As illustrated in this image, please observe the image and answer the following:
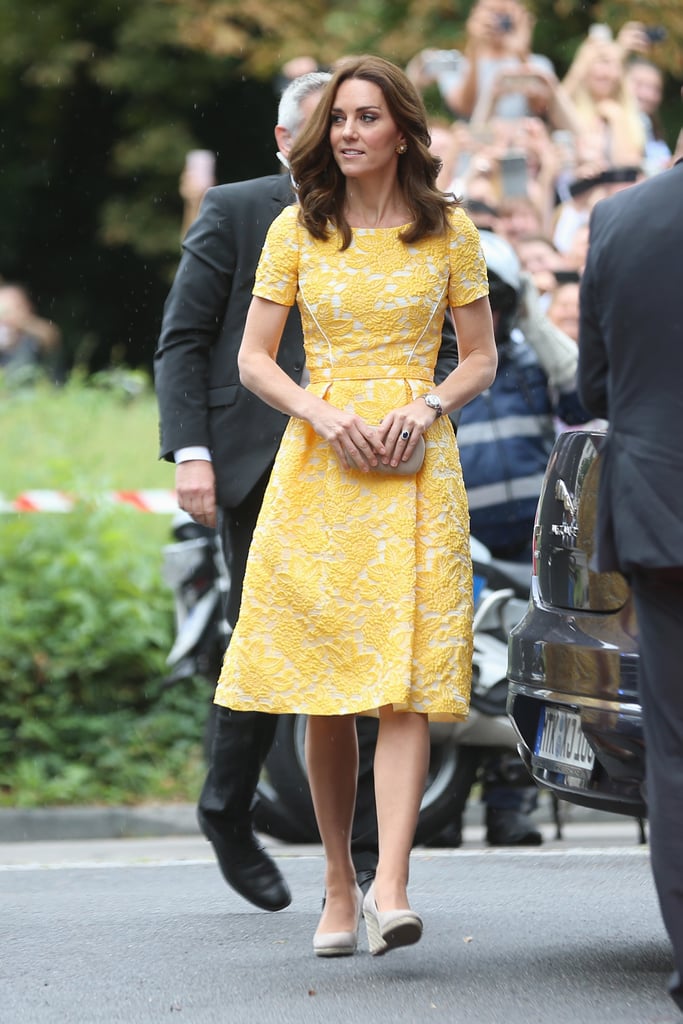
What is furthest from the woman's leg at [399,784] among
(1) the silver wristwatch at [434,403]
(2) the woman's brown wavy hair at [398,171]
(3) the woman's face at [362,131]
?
(3) the woman's face at [362,131]

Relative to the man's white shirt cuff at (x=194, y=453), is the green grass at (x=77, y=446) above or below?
below

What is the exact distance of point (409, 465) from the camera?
4.79 meters

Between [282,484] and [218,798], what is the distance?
3.49 ft

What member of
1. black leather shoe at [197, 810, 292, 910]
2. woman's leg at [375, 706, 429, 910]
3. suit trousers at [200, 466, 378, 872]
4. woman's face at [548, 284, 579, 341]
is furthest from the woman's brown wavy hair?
woman's face at [548, 284, 579, 341]

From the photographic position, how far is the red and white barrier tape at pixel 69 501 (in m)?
9.77

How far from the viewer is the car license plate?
15.9 ft

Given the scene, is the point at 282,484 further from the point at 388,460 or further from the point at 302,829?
the point at 302,829

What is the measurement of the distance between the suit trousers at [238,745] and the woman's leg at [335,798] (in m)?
0.53

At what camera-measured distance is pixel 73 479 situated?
10031mm

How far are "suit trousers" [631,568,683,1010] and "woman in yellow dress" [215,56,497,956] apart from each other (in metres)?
0.82

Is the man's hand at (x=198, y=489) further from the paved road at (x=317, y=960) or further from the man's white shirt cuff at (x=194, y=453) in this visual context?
the paved road at (x=317, y=960)

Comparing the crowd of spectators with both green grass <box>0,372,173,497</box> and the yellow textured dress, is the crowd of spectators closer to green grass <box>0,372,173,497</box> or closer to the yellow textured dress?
green grass <box>0,372,173,497</box>

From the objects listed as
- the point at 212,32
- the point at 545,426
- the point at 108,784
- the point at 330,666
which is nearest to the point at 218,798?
the point at 330,666

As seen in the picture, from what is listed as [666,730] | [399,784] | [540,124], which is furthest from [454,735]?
[540,124]
